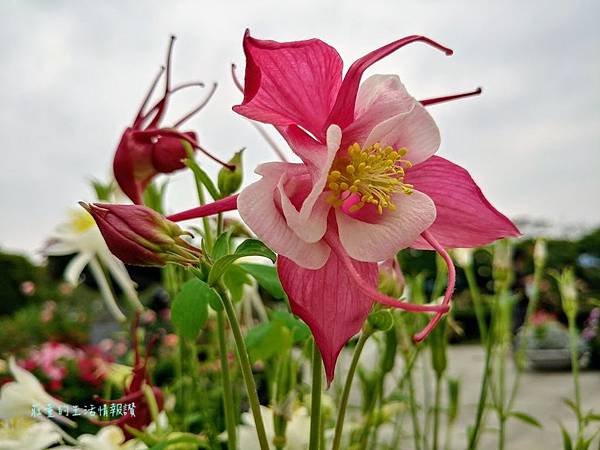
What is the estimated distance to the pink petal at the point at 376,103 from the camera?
294 millimetres

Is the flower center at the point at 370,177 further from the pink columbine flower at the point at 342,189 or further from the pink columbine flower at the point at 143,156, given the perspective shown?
the pink columbine flower at the point at 143,156

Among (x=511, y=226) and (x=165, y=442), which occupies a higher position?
(x=511, y=226)

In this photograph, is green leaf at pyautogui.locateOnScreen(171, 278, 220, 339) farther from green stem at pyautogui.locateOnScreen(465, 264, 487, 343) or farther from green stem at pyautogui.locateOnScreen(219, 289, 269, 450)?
green stem at pyautogui.locateOnScreen(465, 264, 487, 343)

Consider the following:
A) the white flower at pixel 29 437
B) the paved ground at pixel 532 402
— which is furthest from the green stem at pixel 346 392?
the paved ground at pixel 532 402

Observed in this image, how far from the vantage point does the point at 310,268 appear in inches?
10.7

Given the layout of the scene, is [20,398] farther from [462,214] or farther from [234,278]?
[462,214]

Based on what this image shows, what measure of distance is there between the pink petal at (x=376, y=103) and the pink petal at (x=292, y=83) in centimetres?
2

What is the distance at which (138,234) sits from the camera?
28 centimetres

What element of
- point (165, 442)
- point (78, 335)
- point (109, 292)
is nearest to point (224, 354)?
point (165, 442)

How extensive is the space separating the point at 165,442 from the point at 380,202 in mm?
191

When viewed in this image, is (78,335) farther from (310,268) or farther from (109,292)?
(310,268)

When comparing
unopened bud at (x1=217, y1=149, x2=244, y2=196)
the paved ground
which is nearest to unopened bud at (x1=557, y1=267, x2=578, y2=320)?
the paved ground

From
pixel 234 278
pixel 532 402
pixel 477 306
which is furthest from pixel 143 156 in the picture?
pixel 532 402

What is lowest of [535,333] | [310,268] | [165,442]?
[535,333]
